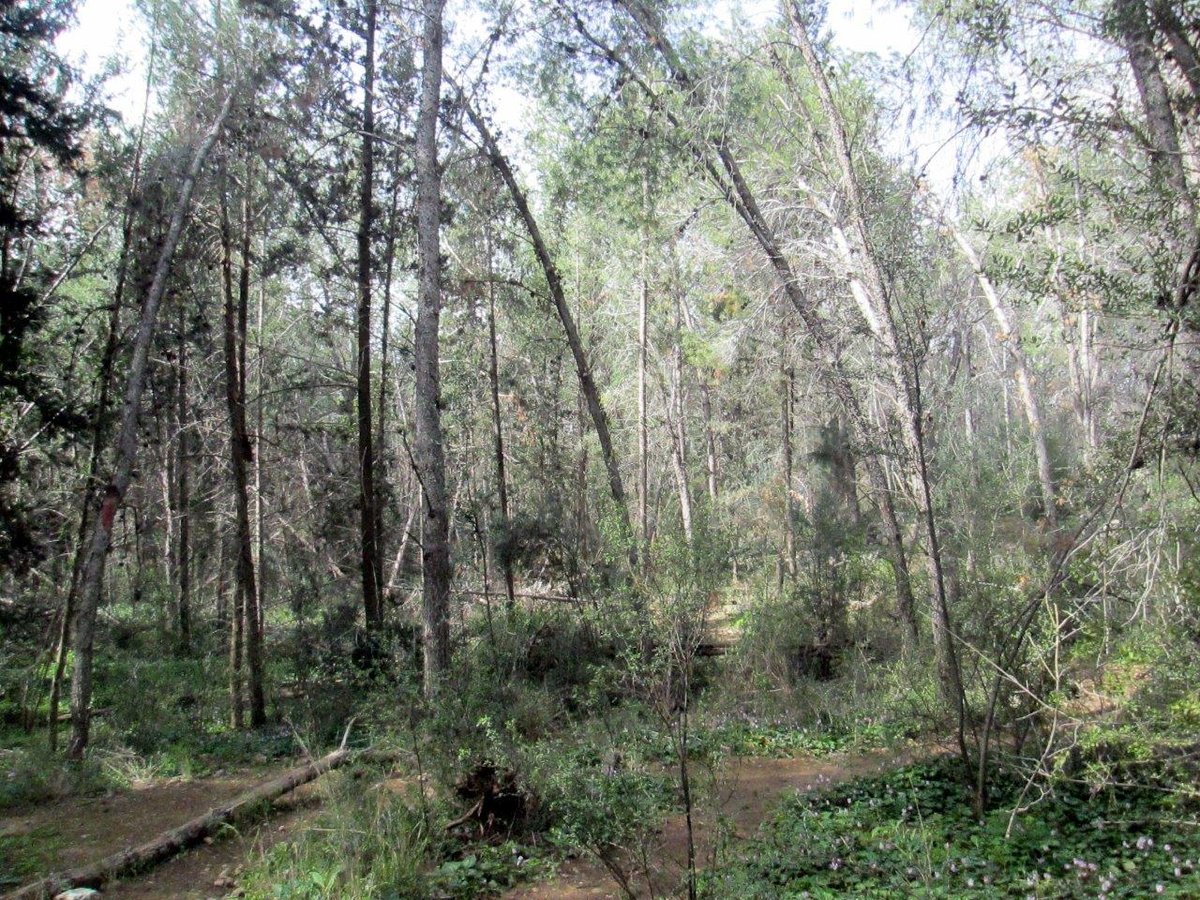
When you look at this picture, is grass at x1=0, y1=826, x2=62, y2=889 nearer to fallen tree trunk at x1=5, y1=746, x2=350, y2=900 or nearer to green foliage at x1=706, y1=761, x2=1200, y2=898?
fallen tree trunk at x1=5, y1=746, x2=350, y2=900

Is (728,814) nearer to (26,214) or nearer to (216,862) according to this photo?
(216,862)

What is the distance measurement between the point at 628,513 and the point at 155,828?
236 inches

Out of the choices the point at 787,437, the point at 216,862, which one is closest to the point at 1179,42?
the point at 216,862

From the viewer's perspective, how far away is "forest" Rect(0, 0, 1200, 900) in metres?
5.00

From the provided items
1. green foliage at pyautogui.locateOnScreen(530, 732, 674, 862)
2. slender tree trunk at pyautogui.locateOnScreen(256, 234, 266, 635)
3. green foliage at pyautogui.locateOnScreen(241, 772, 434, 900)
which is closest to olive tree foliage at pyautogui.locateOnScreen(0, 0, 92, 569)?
slender tree trunk at pyautogui.locateOnScreen(256, 234, 266, 635)

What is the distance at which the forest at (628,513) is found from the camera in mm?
5000

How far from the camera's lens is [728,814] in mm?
5910

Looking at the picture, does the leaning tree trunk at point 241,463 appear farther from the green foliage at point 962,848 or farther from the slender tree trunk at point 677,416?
the slender tree trunk at point 677,416

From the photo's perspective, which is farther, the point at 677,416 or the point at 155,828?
the point at 677,416

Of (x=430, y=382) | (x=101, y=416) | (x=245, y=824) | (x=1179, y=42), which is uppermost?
(x=1179, y=42)

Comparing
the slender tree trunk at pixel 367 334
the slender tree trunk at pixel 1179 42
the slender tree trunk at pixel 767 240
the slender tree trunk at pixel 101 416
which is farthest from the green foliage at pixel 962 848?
the slender tree trunk at pixel 101 416

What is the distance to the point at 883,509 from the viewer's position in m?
9.02

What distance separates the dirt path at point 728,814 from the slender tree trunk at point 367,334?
5.95 meters

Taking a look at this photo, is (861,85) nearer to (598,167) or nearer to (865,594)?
(598,167)
